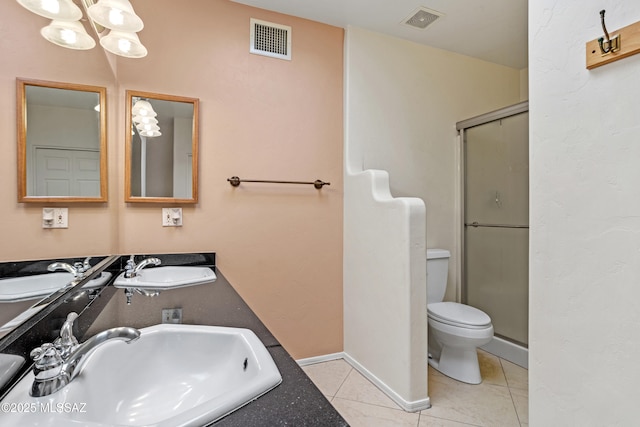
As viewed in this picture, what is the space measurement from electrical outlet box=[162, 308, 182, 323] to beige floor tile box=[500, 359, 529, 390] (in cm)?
211

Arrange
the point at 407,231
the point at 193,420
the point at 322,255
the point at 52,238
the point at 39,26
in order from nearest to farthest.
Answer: the point at 193,420 < the point at 39,26 < the point at 52,238 < the point at 407,231 < the point at 322,255

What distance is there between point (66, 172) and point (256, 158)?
126 cm

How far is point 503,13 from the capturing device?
2260 millimetres

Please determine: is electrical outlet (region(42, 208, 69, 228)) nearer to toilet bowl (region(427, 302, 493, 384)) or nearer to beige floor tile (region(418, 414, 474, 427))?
beige floor tile (region(418, 414, 474, 427))

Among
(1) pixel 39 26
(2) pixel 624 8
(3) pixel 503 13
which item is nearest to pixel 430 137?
(3) pixel 503 13

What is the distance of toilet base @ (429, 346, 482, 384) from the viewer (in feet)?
7.05

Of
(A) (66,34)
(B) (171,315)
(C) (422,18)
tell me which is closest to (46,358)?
(B) (171,315)

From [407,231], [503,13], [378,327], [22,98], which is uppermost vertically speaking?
[503,13]

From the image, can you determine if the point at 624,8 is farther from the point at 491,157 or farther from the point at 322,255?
the point at 322,255

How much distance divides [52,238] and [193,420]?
802 mm

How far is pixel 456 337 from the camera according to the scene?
210cm

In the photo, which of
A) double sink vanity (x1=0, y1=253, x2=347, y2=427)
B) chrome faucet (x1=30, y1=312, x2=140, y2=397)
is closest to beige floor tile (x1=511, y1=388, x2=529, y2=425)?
double sink vanity (x1=0, y1=253, x2=347, y2=427)

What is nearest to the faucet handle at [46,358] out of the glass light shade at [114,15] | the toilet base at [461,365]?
the glass light shade at [114,15]

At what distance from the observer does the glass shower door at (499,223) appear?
7.96 ft
